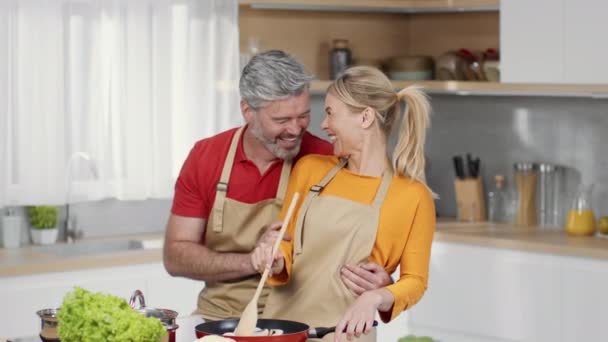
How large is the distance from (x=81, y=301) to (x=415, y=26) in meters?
4.15

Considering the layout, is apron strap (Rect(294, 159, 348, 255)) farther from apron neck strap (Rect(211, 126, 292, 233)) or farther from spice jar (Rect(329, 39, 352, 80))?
spice jar (Rect(329, 39, 352, 80))

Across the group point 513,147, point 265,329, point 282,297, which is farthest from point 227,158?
point 513,147

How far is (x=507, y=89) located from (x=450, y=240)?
0.73 m

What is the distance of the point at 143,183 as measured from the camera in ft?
17.1

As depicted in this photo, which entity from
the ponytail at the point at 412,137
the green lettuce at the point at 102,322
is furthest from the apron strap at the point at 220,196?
the green lettuce at the point at 102,322

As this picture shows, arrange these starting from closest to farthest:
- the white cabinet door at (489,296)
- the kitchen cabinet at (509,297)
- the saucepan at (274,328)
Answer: the saucepan at (274,328)
the kitchen cabinet at (509,297)
the white cabinet door at (489,296)

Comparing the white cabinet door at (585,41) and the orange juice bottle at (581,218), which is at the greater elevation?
the white cabinet door at (585,41)

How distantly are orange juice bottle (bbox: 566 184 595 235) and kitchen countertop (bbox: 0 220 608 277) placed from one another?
5cm

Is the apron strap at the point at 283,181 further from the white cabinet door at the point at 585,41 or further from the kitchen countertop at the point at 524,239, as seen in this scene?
the white cabinet door at the point at 585,41

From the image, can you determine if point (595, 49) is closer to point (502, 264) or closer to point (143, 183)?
point (502, 264)

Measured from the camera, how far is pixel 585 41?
15.8 ft

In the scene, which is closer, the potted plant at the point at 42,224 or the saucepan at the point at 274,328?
the saucepan at the point at 274,328

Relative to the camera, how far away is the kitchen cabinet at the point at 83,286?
442cm

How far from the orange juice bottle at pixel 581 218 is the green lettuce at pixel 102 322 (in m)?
3.20
